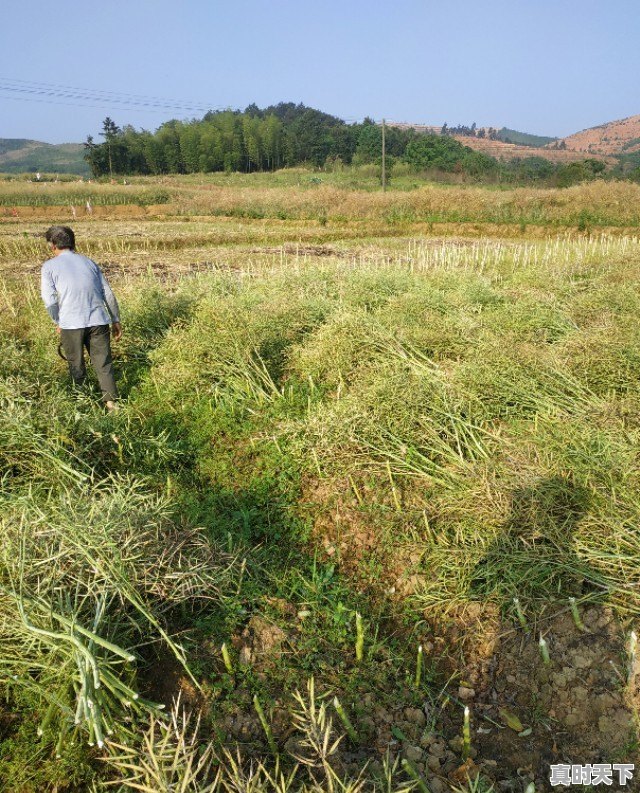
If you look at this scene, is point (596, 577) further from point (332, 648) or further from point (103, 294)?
point (103, 294)

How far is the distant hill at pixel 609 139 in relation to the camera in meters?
141

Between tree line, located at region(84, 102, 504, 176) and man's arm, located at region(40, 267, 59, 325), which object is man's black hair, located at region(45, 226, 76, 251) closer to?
man's arm, located at region(40, 267, 59, 325)

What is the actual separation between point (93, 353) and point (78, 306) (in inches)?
19.9

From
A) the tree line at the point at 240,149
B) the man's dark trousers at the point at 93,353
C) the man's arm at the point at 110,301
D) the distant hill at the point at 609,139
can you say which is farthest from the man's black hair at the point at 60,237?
the distant hill at the point at 609,139

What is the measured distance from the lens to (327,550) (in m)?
3.55

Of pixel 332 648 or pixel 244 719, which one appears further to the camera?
pixel 332 648

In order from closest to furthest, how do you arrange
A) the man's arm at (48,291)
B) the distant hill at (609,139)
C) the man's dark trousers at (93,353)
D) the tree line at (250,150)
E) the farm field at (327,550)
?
the farm field at (327,550) → the man's arm at (48,291) → the man's dark trousers at (93,353) → the tree line at (250,150) → the distant hill at (609,139)

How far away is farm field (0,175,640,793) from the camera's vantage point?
2.16 m

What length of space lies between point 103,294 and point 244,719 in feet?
13.4

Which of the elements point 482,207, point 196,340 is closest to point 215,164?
point 482,207

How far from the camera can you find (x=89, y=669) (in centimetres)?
203

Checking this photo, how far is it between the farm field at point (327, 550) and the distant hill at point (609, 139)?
533 ft

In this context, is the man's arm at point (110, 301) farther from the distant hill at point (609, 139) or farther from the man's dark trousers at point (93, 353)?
the distant hill at point (609, 139)

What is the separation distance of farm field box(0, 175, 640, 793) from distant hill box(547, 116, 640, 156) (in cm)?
16245
